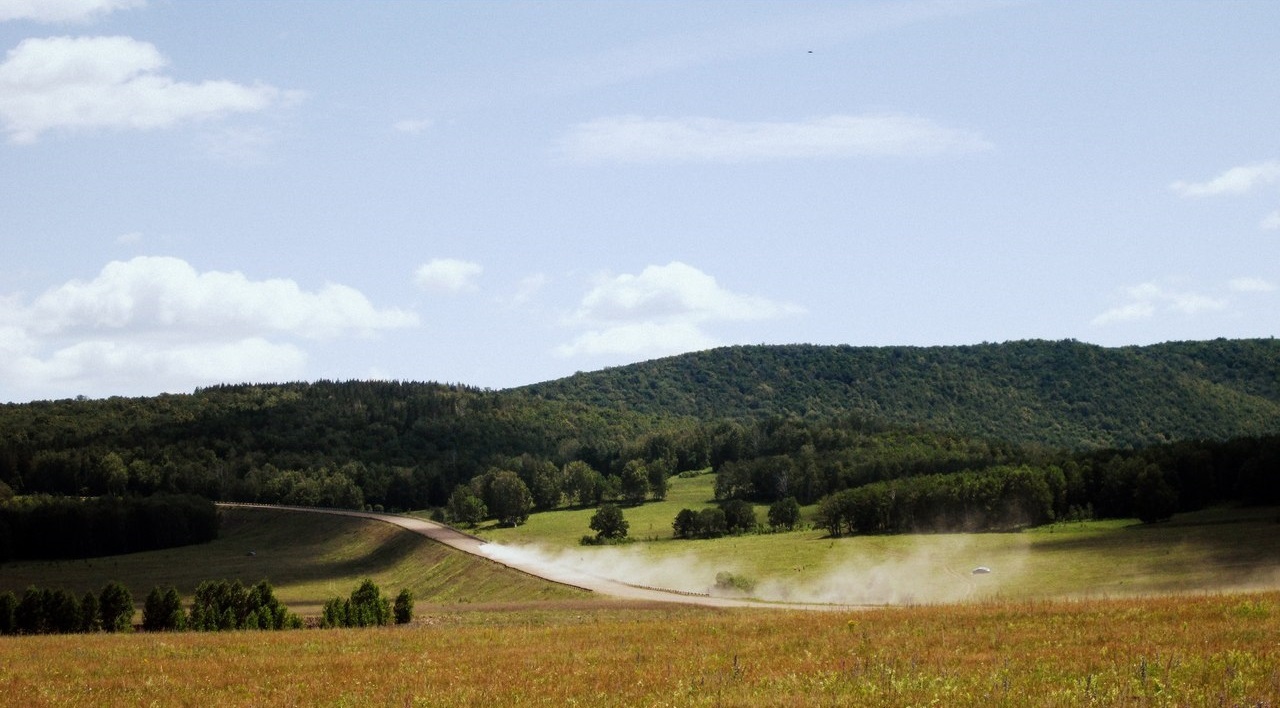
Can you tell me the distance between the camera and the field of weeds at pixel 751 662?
24.2m

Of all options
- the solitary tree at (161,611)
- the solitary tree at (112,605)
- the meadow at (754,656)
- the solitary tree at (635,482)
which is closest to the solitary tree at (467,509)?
the solitary tree at (635,482)

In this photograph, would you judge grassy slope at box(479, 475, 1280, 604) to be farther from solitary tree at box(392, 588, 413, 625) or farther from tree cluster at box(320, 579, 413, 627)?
tree cluster at box(320, 579, 413, 627)

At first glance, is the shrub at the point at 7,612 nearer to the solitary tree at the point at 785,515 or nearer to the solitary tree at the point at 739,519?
the solitary tree at the point at 739,519

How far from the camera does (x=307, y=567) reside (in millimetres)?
141625

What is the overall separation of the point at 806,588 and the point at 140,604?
69.1 meters

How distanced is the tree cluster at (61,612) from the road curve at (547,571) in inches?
1297

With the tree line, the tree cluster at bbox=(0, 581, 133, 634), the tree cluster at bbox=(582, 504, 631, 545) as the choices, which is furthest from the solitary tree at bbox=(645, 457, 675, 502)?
the tree cluster at bbox=(0, 581, 133, 634)

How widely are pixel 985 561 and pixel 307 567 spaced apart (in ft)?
280

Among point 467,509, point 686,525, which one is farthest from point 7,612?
point 467,509

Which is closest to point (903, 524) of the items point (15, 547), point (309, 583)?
point (309, 583)

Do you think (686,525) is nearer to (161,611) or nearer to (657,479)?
(657,479)

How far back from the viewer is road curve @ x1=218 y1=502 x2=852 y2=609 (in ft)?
237

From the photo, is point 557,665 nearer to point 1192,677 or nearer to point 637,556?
point 1192,677

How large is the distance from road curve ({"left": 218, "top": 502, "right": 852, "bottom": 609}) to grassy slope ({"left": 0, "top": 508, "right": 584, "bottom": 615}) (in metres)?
1.99
